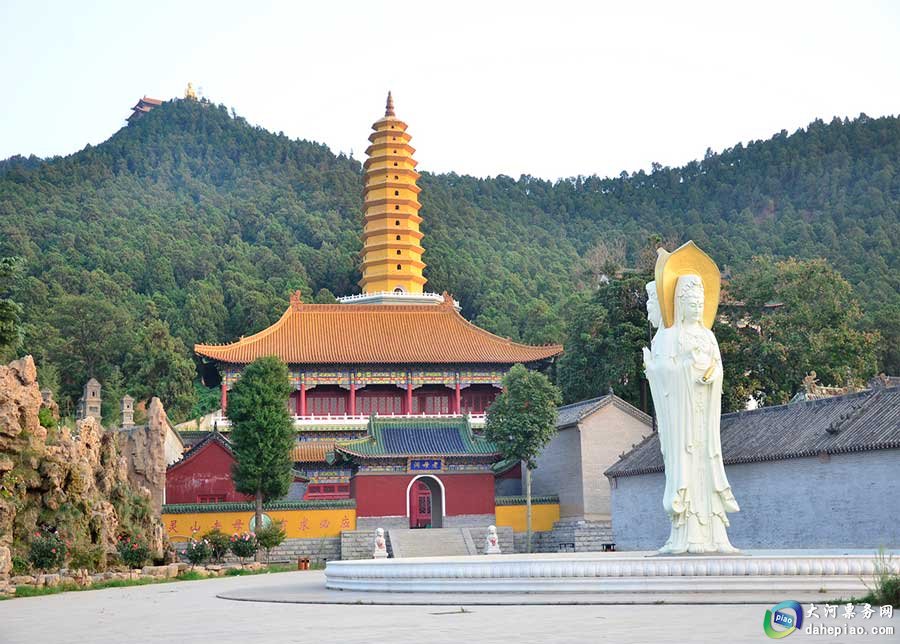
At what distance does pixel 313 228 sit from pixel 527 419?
6732 cm

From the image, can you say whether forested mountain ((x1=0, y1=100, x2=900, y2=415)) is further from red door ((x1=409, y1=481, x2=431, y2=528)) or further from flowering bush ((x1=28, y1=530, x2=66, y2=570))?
flowering bush ((x1=28, y1=530, x2=66, y2=570))

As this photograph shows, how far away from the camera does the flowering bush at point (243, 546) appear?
29938 mm

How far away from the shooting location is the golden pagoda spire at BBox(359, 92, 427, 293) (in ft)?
209

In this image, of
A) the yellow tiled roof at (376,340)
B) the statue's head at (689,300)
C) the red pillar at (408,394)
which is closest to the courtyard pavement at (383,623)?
the statue's head at (689,300)

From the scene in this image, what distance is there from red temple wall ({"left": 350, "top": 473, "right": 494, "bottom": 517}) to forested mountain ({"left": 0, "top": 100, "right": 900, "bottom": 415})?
15.1 metres

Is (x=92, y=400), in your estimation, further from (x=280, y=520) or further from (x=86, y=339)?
(x=86, y=339)

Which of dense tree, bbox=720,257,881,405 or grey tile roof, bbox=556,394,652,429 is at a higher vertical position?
dense tree, bbox=720,257,881,405

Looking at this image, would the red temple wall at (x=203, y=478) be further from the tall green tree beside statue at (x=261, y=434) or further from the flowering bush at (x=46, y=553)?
the flowering bush at (x=46, y=553)

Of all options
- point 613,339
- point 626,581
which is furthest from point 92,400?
point 626,581

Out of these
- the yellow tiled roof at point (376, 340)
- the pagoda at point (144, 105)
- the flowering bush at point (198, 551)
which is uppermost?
the pagoda at point (144, 105)

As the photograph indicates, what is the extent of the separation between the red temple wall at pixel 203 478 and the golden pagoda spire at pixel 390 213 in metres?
26.1

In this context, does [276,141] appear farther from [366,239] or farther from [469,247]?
[366,239]

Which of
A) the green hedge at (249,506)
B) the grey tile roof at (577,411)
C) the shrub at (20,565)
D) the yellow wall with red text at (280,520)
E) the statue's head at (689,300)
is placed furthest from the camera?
the grey tile roof at (577,411)

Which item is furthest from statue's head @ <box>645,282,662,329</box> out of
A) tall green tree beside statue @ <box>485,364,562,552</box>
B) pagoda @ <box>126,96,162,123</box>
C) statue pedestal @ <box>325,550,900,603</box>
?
pagoda @ <box>126,96,162,123</box>
